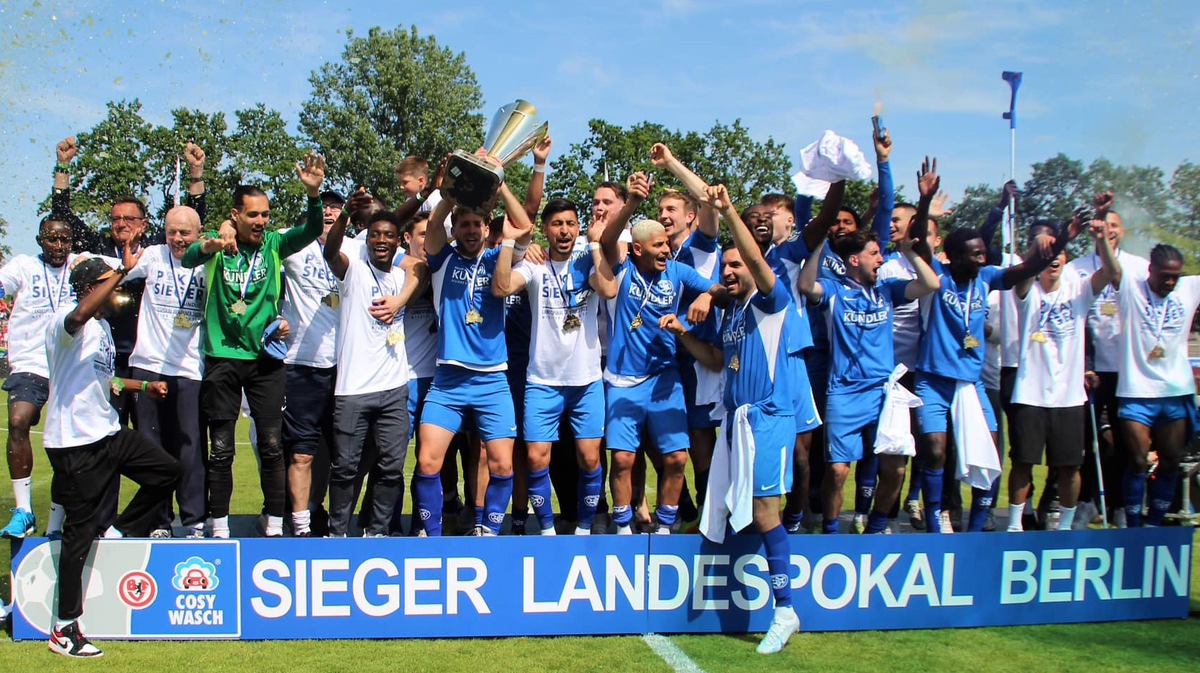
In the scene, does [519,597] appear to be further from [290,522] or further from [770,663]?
[290,522]

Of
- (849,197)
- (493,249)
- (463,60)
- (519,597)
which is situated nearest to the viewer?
(519,597)

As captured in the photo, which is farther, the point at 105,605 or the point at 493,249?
the point at 493,249

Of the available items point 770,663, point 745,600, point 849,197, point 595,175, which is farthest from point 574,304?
point 849,197

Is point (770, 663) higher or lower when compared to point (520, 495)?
lower

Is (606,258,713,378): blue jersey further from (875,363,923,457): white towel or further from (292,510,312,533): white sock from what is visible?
(292,510,312,533): white sock

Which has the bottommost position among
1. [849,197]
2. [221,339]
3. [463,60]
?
[221,339]

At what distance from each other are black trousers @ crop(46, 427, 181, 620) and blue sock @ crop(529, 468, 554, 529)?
2160 mm

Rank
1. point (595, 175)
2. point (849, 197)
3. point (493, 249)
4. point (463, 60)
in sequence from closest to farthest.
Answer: point (493, 249) < point (595, 175) < point (849, 197) < point (463, 60)

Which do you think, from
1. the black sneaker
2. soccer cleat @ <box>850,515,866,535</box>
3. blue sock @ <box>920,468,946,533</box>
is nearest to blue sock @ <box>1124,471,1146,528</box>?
blue sock @ <box>920,468,946,533</box>

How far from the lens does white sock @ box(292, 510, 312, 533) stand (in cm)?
627

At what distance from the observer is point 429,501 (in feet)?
19.3

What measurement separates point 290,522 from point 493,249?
91.9 inches

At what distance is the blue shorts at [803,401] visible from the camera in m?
6.00

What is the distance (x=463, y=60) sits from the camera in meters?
53.1
